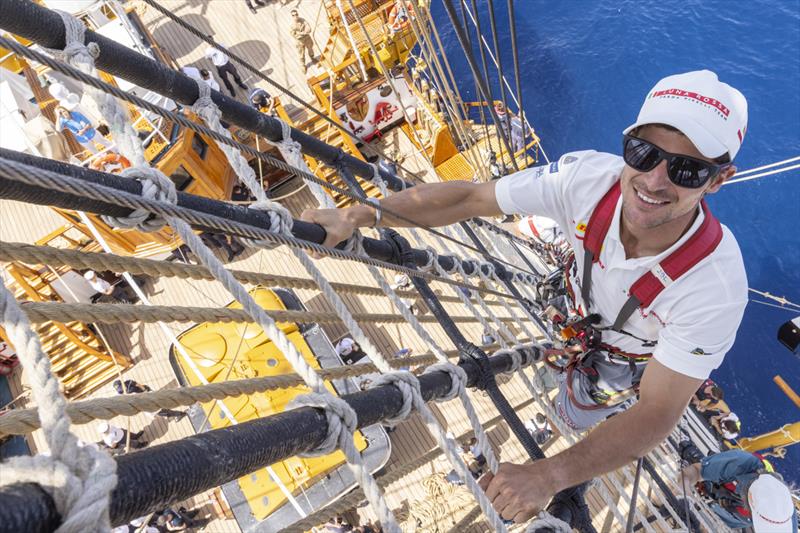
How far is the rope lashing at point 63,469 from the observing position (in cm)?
75

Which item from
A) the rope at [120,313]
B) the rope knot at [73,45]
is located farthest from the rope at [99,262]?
the rope knot at [73,45]

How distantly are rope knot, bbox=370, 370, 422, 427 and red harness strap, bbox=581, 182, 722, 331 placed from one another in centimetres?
129

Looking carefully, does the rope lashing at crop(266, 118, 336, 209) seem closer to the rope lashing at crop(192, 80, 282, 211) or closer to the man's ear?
the rope lashing at crop(192, 80, 282, 211)

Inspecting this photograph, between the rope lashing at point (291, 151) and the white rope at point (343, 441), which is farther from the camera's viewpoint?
the rope lashing at point (291, 151)

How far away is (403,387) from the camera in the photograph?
1.67 metres

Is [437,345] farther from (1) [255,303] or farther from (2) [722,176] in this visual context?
(2) [722,176]

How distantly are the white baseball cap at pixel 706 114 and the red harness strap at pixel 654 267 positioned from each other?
0.95 ft

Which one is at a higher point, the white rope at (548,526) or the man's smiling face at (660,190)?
the man's smiling face at (660,190)

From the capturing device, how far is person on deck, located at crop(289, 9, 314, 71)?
1176 centimetres

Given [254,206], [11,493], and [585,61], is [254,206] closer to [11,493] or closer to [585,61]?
[11,493]

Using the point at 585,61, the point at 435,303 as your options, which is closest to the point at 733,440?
the point at 435,303

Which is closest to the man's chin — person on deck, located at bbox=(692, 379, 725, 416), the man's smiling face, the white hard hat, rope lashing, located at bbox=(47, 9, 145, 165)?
the man's smiling face

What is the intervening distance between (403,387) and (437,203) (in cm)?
143

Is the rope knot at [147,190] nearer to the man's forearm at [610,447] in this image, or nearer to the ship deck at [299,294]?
the man's forearm at [610,447]
